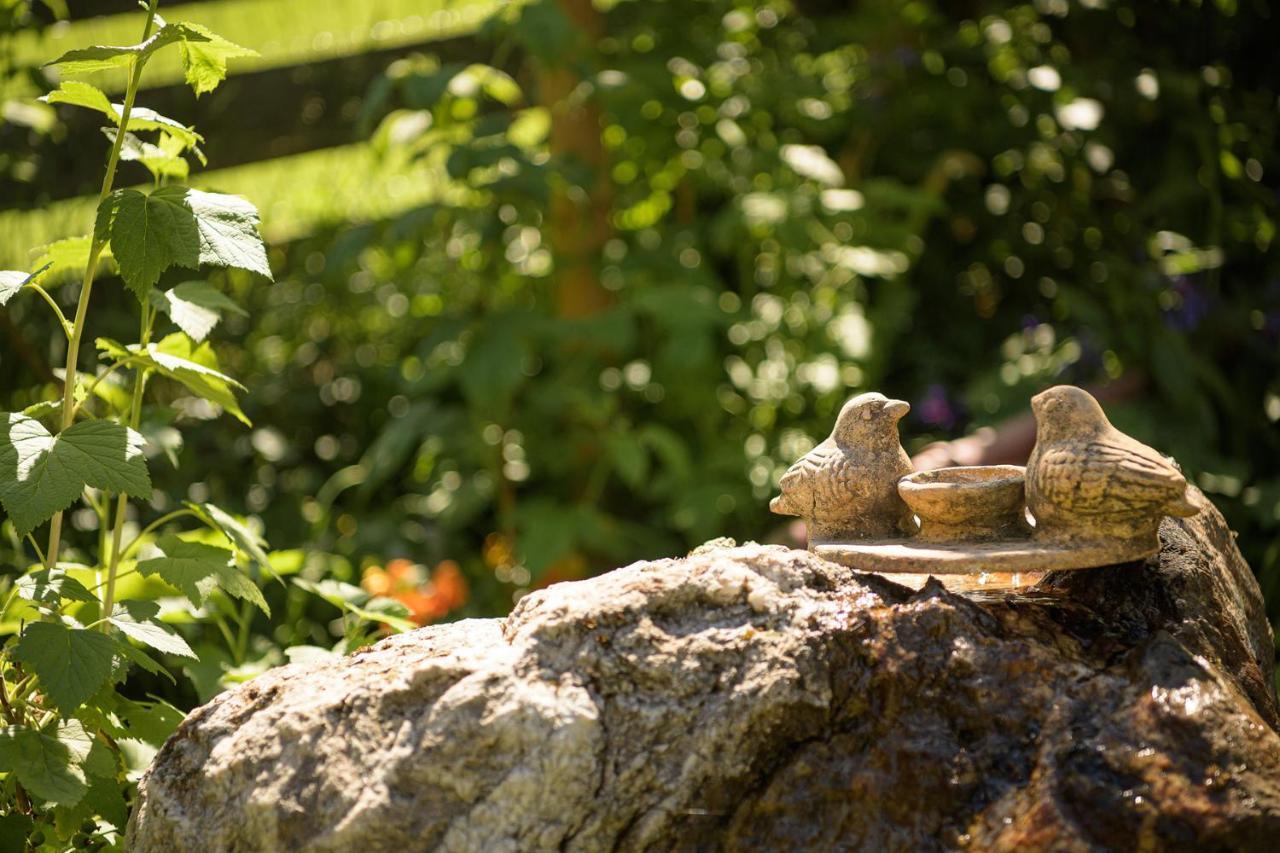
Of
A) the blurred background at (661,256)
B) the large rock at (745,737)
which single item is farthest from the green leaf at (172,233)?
the blurred background at (661,256)

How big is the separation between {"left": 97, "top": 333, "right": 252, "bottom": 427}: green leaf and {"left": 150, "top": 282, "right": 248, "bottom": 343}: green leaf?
5cm

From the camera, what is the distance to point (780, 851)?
135 centimetres

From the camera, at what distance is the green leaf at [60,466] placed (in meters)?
1.52

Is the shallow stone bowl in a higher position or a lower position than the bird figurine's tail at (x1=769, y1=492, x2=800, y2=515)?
higher

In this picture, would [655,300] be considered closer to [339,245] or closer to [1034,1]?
[339,245]

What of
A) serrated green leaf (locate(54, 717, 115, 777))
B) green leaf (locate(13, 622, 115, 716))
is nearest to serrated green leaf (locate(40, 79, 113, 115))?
green leaf (locate(13, 622, 115, 716))

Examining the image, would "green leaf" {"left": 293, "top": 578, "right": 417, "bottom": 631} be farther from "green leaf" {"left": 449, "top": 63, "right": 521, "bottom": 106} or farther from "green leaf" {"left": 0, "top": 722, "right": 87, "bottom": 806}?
"green leaf" {"left": 449, "top": 63, "right": 521, "bottom": 106}

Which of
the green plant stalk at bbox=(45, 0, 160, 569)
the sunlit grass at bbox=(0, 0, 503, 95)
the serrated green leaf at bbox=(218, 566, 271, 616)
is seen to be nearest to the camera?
the green plant stalk at bbox=(45, 0, 160, 569)

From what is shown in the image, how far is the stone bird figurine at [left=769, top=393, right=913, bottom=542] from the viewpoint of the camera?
1.67 m

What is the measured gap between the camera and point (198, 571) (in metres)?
1.79

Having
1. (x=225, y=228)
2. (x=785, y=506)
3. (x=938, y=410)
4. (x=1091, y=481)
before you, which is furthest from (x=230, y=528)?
(x=938, y=410)

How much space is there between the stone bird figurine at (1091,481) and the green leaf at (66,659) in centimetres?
115

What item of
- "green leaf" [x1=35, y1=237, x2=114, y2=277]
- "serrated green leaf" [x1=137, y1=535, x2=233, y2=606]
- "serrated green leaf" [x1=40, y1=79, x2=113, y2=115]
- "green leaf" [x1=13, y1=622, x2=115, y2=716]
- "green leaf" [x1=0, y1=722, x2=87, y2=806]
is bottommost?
"green leaf" [x1=0, y1=722, x2=87, y2=806]

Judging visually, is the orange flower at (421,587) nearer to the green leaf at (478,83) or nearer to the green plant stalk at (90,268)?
the green leaf at (478,83)
